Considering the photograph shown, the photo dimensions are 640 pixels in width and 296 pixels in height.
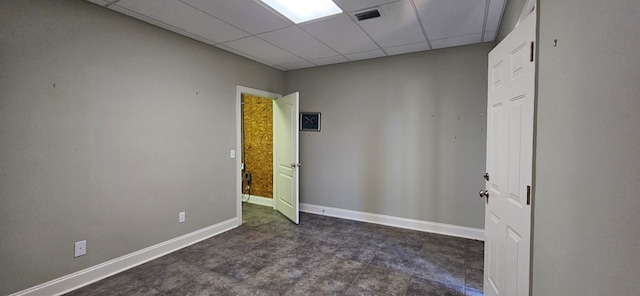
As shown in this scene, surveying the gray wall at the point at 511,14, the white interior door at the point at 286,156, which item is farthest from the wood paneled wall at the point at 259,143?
the gray wall at the point at 511,14

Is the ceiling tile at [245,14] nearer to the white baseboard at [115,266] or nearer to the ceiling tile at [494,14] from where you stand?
the ceiling tile at [494,14]

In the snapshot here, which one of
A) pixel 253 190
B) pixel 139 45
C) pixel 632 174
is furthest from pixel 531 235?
pixel 253 190

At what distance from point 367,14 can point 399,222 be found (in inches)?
116

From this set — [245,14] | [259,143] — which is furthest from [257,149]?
[245,14]

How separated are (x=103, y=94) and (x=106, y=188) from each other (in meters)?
Answer: 0.91

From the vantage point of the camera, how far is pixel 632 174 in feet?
2.07

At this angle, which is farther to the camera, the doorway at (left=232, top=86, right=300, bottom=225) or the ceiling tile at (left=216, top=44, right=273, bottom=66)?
the doorway at (left=232, top=86, right=300, bottom=225)

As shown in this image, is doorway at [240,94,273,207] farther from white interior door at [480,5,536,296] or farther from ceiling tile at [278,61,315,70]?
white interior door at [480,5,536,296]

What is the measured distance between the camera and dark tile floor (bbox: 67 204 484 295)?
7.80 feet

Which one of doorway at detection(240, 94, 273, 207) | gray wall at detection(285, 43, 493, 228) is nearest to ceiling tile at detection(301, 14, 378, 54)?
gray wall at detection(285, 43, 493, 228)

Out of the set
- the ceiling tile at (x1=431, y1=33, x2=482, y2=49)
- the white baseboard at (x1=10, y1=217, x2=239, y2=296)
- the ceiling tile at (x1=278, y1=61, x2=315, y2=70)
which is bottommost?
the white baseboard at (x1=10, y1=217, x2=239, y2=296)

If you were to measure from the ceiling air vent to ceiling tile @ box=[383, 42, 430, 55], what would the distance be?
1.03 meters

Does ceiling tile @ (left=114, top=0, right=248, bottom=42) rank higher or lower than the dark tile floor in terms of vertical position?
higher

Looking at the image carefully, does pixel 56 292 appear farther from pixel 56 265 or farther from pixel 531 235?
pixel 531 235
